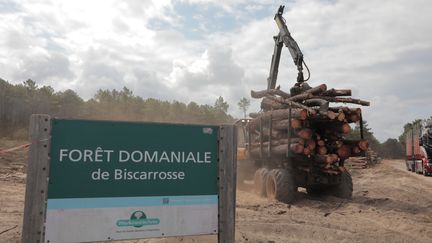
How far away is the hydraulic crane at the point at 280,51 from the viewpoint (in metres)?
14.3

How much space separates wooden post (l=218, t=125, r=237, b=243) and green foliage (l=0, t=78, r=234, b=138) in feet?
102

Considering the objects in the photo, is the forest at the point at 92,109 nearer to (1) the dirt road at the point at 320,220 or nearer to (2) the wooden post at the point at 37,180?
(1) the dirt road at the point at 320,220

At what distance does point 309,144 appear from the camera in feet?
38.9

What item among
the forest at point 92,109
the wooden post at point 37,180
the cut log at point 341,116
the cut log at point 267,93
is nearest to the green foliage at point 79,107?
the forest at point 92,109

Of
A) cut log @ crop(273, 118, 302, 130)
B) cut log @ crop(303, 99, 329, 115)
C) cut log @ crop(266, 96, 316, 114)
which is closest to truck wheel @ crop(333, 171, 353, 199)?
cut log @ crop(273, 118, 302, 130)

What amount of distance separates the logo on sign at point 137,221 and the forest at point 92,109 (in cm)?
2113

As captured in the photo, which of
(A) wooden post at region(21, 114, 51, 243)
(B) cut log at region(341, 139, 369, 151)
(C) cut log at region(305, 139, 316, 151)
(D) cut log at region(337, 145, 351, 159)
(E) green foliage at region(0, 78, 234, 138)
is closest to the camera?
(A) wooden post at region(21, 114, 51, 243)

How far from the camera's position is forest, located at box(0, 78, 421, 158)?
35906 millimetres

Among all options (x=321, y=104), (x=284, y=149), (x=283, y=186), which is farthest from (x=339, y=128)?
(x=283, y=186)

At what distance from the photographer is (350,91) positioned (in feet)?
41.4

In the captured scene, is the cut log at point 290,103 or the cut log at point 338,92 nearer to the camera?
the cut log at point 290,103

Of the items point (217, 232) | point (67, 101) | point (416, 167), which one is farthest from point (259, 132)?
point (67, 101)

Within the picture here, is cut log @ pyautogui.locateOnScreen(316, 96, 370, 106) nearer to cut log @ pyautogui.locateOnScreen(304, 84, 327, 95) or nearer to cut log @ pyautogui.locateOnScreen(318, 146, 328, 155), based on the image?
cut log @ pyautogui.locateOnScreen(304, 84, 327, 95)

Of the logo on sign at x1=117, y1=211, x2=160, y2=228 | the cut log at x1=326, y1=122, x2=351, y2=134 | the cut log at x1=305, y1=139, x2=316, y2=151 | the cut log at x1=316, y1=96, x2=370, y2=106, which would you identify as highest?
the cut log at x1=316, y1=96, x2=370, y2=106
